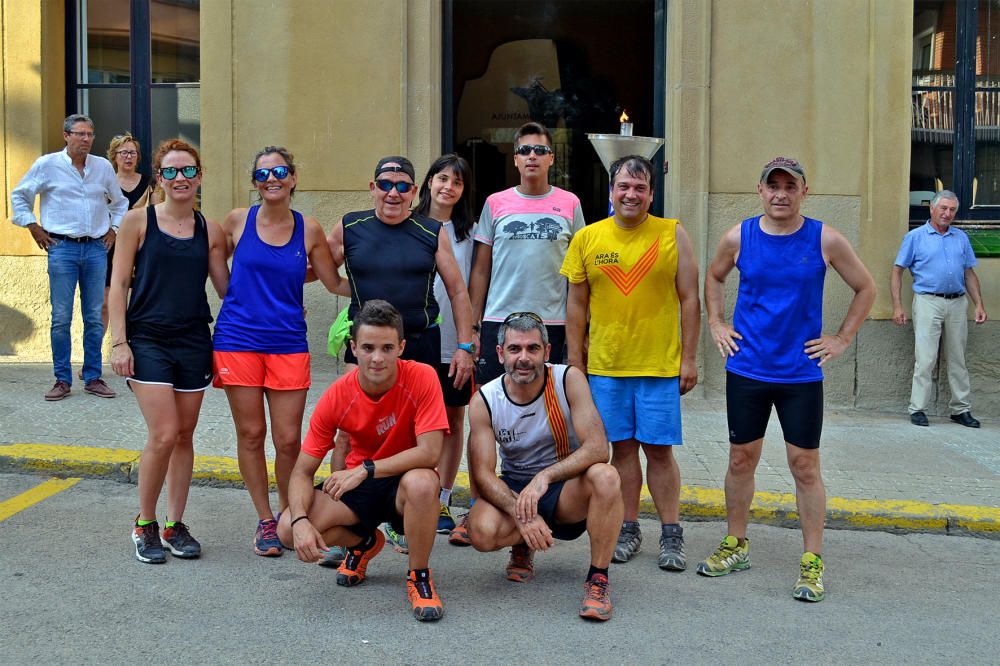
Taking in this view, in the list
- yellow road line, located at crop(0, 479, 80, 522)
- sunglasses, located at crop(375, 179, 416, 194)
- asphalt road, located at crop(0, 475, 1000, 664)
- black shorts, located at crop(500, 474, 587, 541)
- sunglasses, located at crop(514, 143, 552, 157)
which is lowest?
asphalt road, located at crop(0, 475, 1000, 664)

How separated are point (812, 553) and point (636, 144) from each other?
239cm

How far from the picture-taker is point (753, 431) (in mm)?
5270

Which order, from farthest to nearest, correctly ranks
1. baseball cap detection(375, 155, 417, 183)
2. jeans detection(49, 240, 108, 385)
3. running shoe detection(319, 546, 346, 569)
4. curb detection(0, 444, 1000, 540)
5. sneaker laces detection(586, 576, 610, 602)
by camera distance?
jeans detection(49, 240, 108, 385) → curb detection(0, 444, 1000, 540) → baseball cap detection(375, 155, 417, 183) → running shoe detection(319, 546, 346, 569) → sneaker laces detection(586, 576, 610, 602)

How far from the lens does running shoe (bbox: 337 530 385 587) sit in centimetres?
498

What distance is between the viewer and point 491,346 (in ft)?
19.3

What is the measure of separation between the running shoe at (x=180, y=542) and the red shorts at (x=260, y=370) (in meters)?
0.72

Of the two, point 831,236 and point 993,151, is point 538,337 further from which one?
point 993,151

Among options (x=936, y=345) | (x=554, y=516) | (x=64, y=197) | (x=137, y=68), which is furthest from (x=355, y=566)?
(x=137, y=68)

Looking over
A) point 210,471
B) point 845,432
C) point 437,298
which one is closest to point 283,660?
point 437,298

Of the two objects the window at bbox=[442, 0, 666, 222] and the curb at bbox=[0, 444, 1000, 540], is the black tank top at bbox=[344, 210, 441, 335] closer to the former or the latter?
the curb at bbox=[0, 444, 1000, 540]

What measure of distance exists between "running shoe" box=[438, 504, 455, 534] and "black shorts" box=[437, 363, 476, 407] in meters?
0.57

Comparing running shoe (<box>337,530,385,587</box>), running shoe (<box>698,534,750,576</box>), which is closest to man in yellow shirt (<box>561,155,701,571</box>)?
running shoe (<box>698,534,750,576</box>)

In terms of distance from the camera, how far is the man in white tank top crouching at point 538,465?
4.75 m

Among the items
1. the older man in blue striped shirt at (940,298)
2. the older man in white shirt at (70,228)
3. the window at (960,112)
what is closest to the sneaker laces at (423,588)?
the older man in white shirt at (70,228)
